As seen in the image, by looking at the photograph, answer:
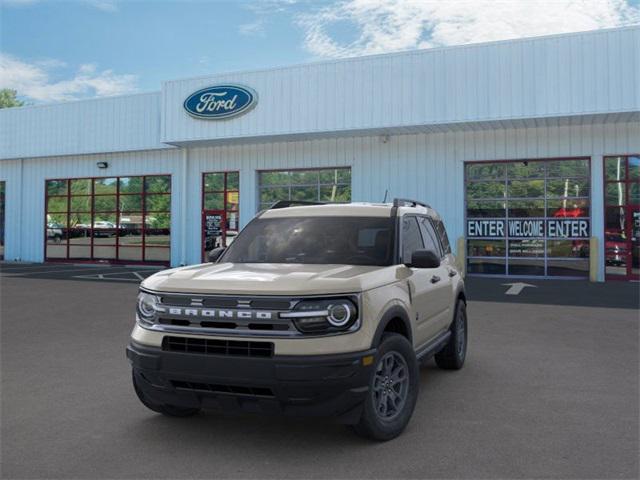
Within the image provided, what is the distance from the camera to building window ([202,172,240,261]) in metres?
22.5

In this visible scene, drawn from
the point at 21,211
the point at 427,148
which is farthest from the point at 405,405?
the point at 21,211

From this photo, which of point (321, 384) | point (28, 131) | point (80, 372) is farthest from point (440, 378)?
point (28, 131)

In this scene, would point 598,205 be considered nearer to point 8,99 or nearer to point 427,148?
point 427,148

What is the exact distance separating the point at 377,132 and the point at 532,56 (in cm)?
504

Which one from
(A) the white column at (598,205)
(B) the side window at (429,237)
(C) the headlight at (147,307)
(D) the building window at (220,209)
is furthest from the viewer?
(D) the building window at (220,209)

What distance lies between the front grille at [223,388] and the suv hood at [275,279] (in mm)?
631

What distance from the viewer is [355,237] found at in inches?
205

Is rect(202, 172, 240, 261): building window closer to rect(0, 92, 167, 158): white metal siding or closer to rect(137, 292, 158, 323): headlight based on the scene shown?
rect(0, 92, 167, 158): white metal siding

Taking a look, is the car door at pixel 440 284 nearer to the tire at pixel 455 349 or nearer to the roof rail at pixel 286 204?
the tire at pixel 455 349

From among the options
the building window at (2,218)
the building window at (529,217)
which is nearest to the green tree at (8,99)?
the building window at (2,218)

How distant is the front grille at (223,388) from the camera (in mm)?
3922

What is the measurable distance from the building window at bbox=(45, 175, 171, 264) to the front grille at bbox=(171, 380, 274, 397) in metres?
20.0

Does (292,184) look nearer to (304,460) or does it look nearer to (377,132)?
(377,132)

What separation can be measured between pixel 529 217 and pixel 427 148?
3.91 meters
